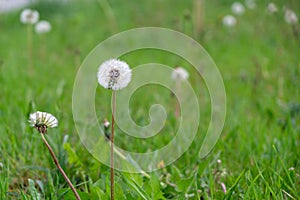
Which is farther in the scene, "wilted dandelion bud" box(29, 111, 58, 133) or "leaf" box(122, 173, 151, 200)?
"leaf" box(122, 173, 151, 200)

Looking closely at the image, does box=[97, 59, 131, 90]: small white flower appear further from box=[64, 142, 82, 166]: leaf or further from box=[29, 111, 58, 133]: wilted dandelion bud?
box=[64, 142, 82, 166]: leaf

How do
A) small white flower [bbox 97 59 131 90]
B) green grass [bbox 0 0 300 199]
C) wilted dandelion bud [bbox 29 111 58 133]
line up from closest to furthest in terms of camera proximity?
wilted dandelion bud [bbox 29 111 58 133], small white flower [bbox 97 59 131 90], green grass [bbox 0 0 300 199]

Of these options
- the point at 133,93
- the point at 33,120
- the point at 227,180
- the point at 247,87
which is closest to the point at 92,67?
the point at 133,93

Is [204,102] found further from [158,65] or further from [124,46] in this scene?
[124,46]

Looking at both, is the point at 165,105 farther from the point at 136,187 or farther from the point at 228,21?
the point at 228,21

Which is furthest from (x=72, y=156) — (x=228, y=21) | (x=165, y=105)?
(x=228, y=21)

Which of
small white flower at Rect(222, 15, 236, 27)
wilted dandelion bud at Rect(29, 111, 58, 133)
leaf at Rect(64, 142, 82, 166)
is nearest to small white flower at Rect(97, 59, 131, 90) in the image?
wilted dandelion bud at Rect(29, 111, 58, 133)

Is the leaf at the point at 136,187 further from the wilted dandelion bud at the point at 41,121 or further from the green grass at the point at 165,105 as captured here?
the wilted dandelion bud at the point at 41,121

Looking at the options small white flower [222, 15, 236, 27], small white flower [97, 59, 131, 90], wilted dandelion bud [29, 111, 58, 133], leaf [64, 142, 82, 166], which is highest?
small white flower [222, 15, 236, 27]
